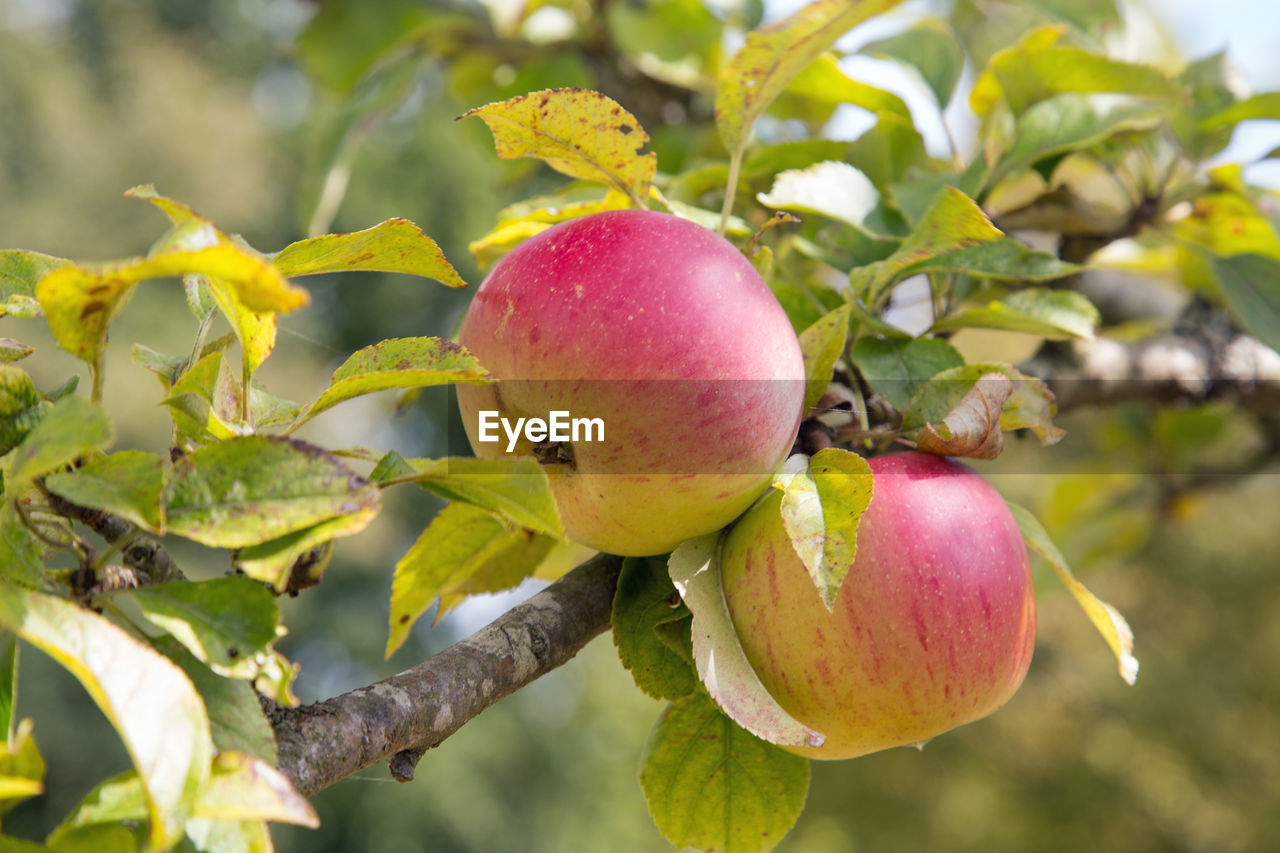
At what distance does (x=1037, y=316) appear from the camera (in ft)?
1.72

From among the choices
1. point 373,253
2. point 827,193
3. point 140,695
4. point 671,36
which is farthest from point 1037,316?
point 671,36

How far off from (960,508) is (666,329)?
0.16m

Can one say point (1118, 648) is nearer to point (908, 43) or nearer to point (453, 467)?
point (453, 467)

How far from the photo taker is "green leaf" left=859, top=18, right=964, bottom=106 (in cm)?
69

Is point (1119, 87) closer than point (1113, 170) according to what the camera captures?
Yes

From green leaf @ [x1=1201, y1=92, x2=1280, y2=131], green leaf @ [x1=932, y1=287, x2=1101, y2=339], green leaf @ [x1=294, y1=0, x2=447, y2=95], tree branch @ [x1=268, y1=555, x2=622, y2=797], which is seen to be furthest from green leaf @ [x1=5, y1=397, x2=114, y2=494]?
green leaf @ [x1=294, y1=0, x2=447, y2=95]

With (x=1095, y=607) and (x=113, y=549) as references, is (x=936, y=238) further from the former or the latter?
(x=113, y=549)

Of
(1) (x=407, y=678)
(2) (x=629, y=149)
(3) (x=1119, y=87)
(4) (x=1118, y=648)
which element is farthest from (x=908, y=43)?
(1) (x=407, y=678)

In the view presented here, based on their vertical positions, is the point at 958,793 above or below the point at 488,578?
below

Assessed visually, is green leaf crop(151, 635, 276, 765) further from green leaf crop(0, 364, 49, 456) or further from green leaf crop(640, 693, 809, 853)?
green leaf crop(640, 693, 809, 853)

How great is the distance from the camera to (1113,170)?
74cm

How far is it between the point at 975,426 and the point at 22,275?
412 millimetres

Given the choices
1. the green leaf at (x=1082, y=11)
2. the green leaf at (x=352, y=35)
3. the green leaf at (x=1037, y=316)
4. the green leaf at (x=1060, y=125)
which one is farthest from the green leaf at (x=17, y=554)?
the green leaf at (x=352, y=35)

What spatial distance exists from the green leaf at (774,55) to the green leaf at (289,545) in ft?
0.98
